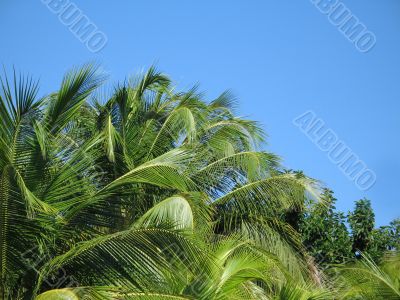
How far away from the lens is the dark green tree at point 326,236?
623 inches

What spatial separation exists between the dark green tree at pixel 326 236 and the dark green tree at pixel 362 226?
0.23 m

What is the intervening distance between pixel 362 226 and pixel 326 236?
2.95ft

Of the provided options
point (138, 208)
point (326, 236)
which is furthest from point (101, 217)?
point (326, 236)

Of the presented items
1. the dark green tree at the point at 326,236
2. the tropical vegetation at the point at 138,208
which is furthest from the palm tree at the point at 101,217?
the dark green tree at the point at 326,236

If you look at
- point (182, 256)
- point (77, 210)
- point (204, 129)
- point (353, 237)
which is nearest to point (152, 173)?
point (77, 210)

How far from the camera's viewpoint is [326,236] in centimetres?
1625

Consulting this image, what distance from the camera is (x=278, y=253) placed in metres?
13.0

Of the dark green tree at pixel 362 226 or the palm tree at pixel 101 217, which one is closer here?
the palm tree at pixel 101 217

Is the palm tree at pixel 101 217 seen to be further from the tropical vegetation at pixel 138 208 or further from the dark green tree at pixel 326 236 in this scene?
the dark green tree at pixel 326 236

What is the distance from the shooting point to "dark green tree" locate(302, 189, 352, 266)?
15.8 metres

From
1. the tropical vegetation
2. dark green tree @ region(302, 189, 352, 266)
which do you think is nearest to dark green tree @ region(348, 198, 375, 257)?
dark green tree @ region(302, 189, 352, 266)

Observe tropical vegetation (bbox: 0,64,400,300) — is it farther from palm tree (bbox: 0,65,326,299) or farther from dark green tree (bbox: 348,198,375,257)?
dark green tree (bbox: 348,198,375,257)

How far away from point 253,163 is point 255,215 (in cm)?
102

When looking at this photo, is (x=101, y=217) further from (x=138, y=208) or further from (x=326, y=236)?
(x=326, y=236)
